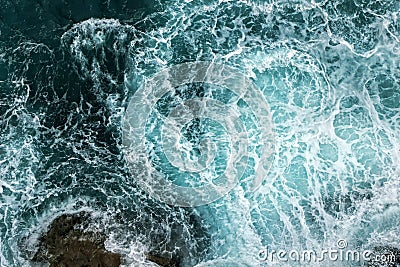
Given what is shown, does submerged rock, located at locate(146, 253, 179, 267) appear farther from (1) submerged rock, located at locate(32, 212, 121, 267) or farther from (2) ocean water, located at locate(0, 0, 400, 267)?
(1) submerged rock, located at locate(32, 212, 121, 267)

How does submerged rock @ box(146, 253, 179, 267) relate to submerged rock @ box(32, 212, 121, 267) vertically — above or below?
below

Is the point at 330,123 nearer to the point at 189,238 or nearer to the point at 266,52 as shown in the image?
the point at 266,52

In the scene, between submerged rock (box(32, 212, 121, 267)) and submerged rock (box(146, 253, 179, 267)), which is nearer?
submerged rock (box(32, 212, 121, 267))

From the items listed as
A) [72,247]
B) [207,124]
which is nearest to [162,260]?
[72,247]

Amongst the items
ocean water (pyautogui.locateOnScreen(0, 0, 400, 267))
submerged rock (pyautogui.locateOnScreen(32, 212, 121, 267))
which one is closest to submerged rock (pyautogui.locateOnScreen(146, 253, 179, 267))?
ocean water (pyautogui.locateOnScreen(0, 0, 400, 267))

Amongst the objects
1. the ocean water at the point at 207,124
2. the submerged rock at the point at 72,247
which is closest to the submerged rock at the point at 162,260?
the ocean water at the point at 207,124

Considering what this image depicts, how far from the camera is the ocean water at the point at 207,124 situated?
22797mm

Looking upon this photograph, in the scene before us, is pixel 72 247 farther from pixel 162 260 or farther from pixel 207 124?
pixel 207 124

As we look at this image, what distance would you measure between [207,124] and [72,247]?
28.2 feet

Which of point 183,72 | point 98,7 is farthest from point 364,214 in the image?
point 98,7

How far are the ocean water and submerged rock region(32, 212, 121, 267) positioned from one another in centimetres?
41

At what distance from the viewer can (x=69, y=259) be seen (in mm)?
22062

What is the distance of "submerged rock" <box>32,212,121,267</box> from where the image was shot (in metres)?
22.1

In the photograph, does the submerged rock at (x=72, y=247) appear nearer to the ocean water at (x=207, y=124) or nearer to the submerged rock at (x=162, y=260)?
the ocean water at (x=207, y=124)
